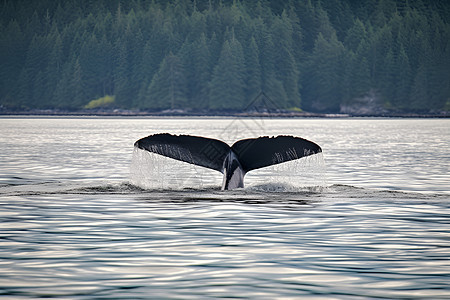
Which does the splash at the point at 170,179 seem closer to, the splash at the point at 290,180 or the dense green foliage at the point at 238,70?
the splash at the point at 290,180

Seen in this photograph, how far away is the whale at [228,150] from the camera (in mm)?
15164

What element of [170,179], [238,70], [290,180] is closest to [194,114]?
[238,70]

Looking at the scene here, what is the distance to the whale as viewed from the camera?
15164 millimetres

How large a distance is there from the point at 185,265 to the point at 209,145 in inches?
216

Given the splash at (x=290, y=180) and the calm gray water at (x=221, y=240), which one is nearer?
the calm gray water at (x=221, y=240)

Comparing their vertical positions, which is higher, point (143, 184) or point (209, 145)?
point (209, 145)

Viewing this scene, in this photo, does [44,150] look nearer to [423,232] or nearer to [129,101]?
[423,232]

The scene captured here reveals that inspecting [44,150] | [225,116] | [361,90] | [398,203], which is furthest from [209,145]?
[361,90]

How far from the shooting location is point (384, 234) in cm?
1329

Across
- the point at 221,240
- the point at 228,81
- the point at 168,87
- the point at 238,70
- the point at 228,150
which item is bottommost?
the point at 221,240

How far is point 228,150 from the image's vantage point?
16.3 m

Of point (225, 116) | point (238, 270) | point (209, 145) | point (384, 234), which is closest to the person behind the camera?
point (238, 270)

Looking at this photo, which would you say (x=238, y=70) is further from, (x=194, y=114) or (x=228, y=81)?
(x=194, y=114)

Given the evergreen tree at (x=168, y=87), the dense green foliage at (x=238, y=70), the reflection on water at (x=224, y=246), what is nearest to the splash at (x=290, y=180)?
the reflection on water at (x=224, y=246)
